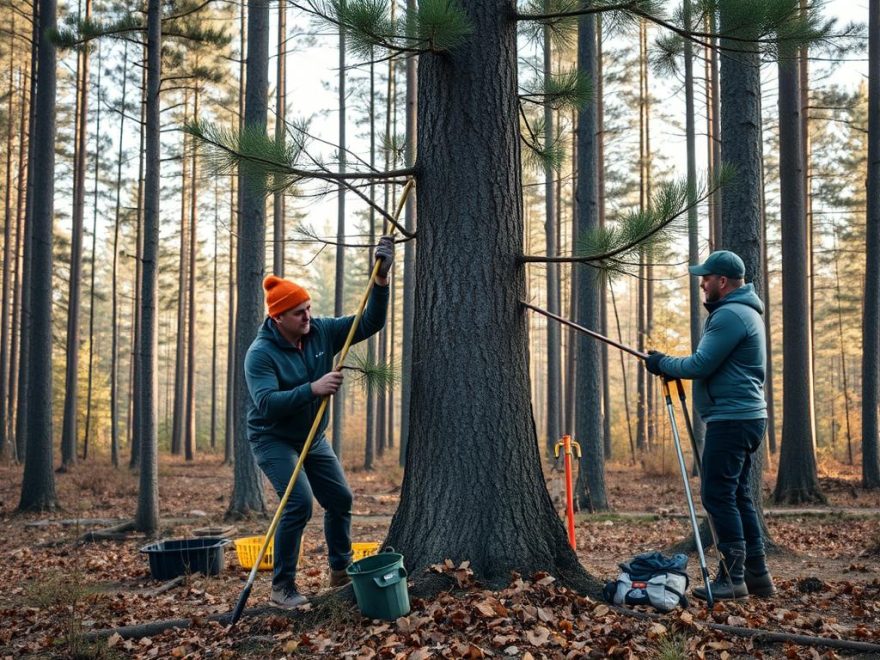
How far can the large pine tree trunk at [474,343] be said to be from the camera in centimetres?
465

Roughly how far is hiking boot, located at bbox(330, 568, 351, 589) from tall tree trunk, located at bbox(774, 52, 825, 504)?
922 cm

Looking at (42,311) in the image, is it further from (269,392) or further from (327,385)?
(327,385)

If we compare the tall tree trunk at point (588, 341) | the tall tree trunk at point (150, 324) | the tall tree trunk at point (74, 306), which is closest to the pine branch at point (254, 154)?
the tall tree trunk at point (150, 324)

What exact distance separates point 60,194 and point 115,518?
16.8 m

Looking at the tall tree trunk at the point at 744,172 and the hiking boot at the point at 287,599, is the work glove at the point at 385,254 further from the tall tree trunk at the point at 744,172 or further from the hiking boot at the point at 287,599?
the tall tree trunk at the point at 744,172

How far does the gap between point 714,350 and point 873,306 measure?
35.4 ft

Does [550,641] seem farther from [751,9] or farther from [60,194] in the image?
[60,194]

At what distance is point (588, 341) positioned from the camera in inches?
456

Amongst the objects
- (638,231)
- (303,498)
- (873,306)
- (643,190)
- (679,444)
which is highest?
(643,190)

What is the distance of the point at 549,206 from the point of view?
1956 centimetres

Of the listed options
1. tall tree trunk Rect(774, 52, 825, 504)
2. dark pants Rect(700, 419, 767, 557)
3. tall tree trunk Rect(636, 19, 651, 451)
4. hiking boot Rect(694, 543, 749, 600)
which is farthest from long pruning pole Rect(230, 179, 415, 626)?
tall tree trunk Rect(636, 19, 651, 451)

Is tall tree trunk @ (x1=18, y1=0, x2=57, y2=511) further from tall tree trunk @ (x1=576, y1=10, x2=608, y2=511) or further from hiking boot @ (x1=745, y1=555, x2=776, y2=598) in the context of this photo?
hiking boot @ (x1=745, y1=555, x2=776, y2=598)

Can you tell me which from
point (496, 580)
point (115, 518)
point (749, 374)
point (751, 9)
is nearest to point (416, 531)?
point (496, 580)

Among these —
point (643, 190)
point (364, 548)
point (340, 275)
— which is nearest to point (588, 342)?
point (364, 548)
